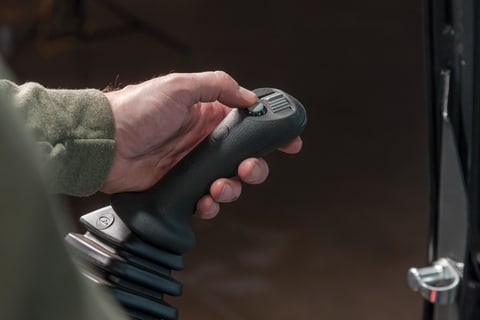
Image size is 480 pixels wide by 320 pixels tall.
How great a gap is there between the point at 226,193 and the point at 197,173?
8 centimetres

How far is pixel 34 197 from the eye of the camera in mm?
374

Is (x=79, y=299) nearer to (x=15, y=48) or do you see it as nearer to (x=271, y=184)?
(x=271, y=184)

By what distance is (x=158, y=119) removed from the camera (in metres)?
1.10

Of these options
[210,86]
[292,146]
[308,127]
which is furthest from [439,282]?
[308,127]

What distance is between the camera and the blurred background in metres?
2.51

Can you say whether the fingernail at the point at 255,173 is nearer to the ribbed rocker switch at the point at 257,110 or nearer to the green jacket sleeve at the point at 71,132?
the ribbed rocker switch at the point at 257,110

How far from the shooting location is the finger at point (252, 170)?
0.99 m

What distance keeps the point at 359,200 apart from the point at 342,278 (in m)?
0.41

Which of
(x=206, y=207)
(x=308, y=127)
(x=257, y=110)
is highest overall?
(x=257, y=110)

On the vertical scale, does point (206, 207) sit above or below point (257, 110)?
below

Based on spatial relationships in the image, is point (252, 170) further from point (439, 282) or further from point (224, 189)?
point (439, 282)

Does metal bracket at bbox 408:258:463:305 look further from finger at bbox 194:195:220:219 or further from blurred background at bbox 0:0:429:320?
blurred background at bbox 0:0:429:320

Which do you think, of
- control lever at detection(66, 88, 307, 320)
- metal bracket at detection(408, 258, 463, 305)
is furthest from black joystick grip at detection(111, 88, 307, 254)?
metal bracket at detection(408, 258, 463, 305)

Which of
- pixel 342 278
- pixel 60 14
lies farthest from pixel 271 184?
pixel 60 14
